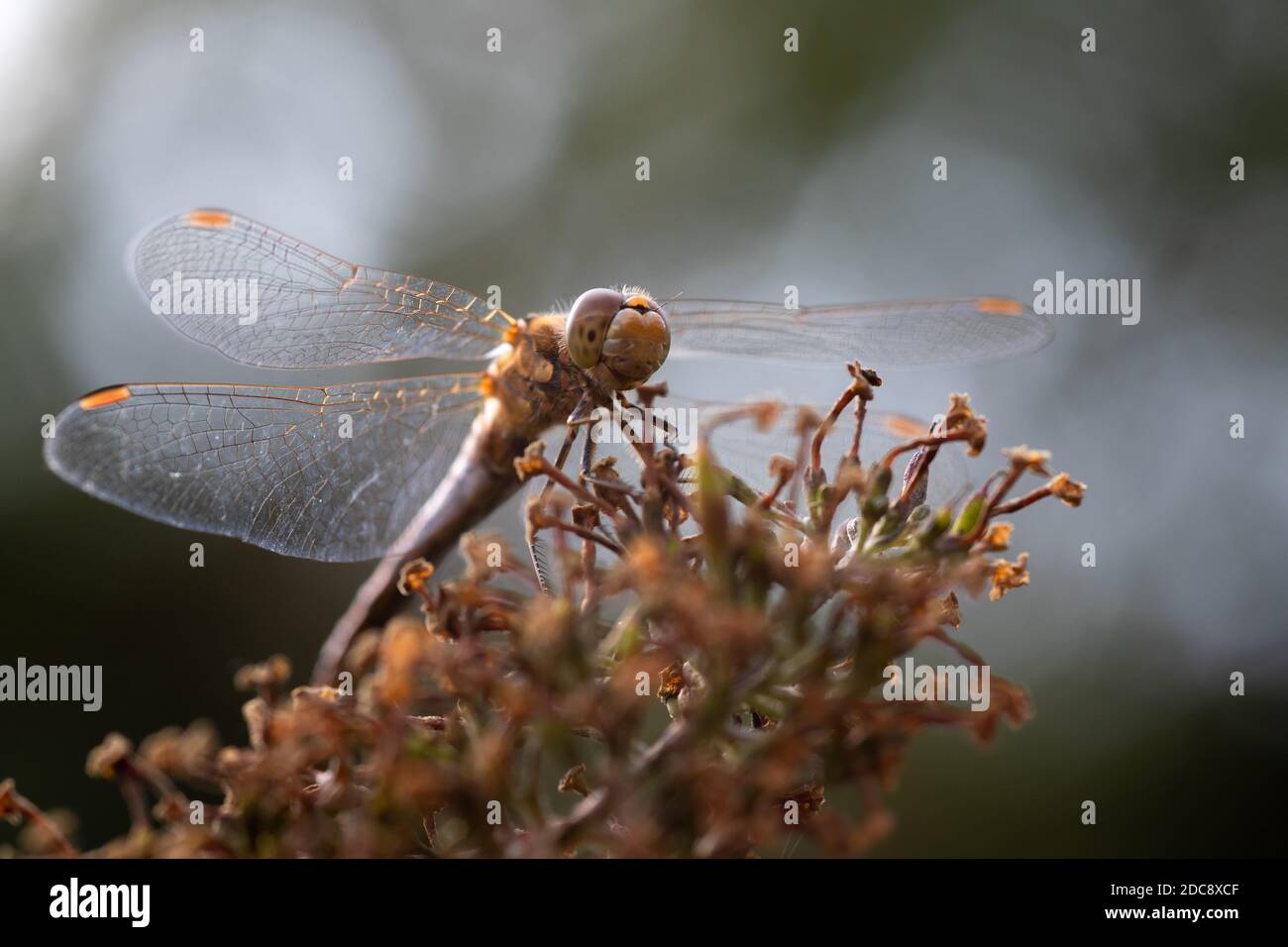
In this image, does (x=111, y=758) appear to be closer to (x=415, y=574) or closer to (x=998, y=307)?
(x=415, y=574)

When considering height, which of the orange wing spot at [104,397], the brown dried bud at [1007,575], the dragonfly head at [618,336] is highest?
the dragonfly head at [618,336]

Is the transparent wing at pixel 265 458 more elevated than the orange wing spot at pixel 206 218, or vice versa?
the orange wing spot at pixel 206 218

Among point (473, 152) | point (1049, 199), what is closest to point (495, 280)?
point (473, 152)

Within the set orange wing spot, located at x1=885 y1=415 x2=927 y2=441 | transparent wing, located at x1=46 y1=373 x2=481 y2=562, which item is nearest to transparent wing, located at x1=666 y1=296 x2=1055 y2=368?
orange wing spot, located at x1=885 y1=415 x2=927 y2=441

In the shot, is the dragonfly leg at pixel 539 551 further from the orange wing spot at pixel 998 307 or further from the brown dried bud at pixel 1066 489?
the orange wing spot at pixel 998 307

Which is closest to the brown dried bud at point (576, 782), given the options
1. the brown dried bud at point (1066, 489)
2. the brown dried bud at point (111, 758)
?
the brown dried bud at point (111, 758)

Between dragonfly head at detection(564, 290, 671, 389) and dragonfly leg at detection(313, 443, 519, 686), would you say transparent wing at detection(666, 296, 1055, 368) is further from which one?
dragonfly leg at detection(313, 443, 519, 686)
